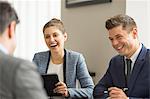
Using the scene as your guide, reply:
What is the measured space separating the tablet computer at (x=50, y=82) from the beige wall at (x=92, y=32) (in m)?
0.83

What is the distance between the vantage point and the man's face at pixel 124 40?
89.7 inches

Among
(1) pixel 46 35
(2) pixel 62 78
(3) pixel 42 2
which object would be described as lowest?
(2) pixel 62 78

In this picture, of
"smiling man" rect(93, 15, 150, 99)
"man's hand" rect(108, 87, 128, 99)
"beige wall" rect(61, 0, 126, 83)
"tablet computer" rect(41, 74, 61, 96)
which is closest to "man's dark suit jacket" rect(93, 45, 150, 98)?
"smiling man" rect(93, 15, 150, 99)

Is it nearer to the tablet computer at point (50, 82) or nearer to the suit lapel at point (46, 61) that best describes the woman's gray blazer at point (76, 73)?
the suit lapel at point (46, 61)

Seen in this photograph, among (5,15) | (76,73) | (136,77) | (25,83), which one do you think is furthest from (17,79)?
(76,73)

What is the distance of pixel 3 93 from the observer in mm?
1108

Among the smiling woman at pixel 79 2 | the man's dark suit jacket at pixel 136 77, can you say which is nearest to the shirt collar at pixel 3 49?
the man's dark suit jacket at pixel 136 77

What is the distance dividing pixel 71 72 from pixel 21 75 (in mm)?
1441

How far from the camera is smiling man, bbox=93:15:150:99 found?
219 centimetres

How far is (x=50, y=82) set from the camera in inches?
88.6

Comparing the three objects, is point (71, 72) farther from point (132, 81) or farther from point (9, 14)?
point (9, 14)

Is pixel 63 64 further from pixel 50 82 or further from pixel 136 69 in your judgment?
pixel 136 69

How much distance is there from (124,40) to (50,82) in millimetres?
589

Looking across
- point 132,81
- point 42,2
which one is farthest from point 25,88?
point 42,2
